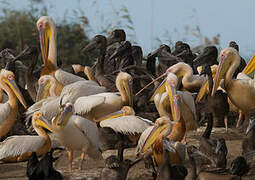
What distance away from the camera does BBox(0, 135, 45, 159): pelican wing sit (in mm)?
5480

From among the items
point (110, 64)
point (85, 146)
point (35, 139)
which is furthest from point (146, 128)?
point (110, 64)

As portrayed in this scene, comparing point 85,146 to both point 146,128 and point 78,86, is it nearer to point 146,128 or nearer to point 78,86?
point 146,128

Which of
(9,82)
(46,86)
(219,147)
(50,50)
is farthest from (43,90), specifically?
(219,147)

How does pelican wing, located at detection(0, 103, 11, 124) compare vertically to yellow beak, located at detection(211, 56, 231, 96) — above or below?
below

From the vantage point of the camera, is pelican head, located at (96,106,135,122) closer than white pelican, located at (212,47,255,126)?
Yes

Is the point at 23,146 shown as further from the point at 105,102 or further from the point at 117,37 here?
the point at 117,37

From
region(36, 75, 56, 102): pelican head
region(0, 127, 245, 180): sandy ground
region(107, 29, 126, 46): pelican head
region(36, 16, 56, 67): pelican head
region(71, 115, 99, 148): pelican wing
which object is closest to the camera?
region(0, 127, 245, 180): sandy ground

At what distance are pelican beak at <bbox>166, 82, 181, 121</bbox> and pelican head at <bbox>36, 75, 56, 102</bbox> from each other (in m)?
1.54

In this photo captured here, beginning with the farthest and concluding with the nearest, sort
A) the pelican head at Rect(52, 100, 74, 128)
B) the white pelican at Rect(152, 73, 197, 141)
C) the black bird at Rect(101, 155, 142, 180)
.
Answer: the white pelican at Rect(152, 73, 197, 141) < the pelican head at Rect(52, 100, 74, 128) < the black bird at Rect(101, 155, 142, 180)

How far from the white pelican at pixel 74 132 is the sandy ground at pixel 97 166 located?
21cm

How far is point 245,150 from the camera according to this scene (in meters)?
5.37

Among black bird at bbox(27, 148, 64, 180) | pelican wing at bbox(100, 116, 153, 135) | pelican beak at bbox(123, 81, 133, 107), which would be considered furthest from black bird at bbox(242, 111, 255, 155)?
black bird at bbox(27, 148, 64, 180)

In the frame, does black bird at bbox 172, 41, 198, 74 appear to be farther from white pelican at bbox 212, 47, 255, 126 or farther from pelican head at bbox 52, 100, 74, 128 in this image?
pelican head at bbox 52, 100, 74, 128

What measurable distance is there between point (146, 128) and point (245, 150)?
99cm
